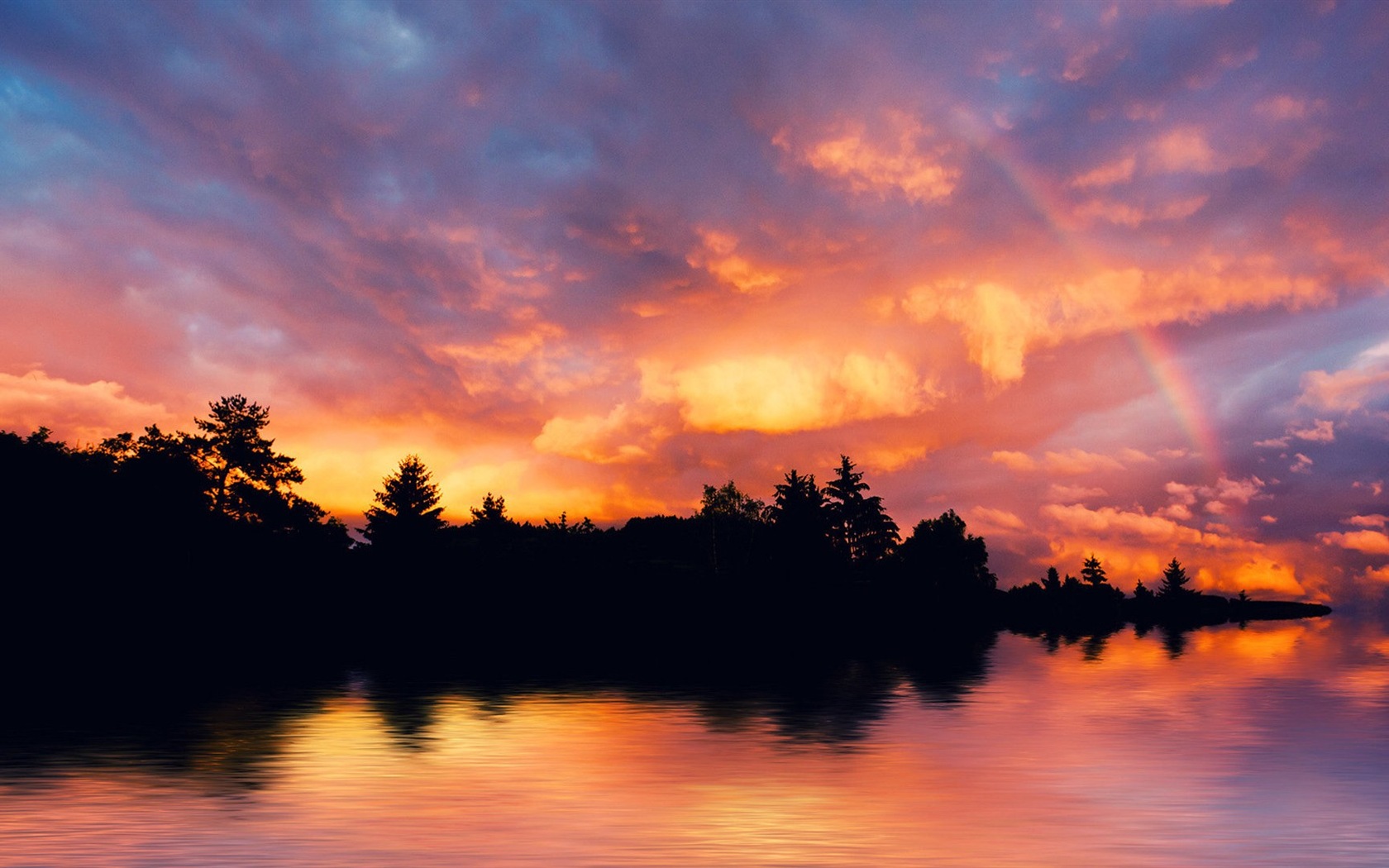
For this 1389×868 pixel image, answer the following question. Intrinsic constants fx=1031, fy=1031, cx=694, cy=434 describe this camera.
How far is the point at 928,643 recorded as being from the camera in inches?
4026

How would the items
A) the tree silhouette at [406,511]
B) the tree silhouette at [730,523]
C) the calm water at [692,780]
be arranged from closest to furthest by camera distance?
the calm water at [692,780]
the tree silhouette at [406,511]
the tree silhouette at [730,523]

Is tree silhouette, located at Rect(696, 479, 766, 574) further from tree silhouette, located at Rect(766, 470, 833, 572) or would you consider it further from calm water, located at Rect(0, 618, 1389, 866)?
calm water, located at Rect(0, 618, 1389, 866)

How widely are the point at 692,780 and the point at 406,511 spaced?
110173 millimetres

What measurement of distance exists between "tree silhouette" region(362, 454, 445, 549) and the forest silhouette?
0.75ft

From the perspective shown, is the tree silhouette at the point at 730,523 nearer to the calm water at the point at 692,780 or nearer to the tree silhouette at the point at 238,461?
the tree silhouette at the point at 238,461

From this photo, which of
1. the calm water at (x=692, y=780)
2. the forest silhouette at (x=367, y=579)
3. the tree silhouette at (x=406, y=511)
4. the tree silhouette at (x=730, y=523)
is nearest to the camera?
the calm water at (x=692, y=780)

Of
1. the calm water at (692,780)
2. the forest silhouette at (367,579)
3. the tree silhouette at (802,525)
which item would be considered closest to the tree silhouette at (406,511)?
the forest silhouette at (367,579)

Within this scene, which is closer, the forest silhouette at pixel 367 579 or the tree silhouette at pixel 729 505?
the forest silhouette at pixel 367 579

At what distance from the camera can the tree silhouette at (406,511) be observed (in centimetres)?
12669

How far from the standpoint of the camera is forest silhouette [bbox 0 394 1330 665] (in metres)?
77.3

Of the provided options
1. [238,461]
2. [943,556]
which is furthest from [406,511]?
[943,556]

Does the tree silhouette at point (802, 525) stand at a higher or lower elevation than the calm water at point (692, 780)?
higher

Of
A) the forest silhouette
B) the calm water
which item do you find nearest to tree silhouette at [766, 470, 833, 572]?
the forest silhouette

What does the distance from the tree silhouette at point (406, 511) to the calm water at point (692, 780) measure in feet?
275
